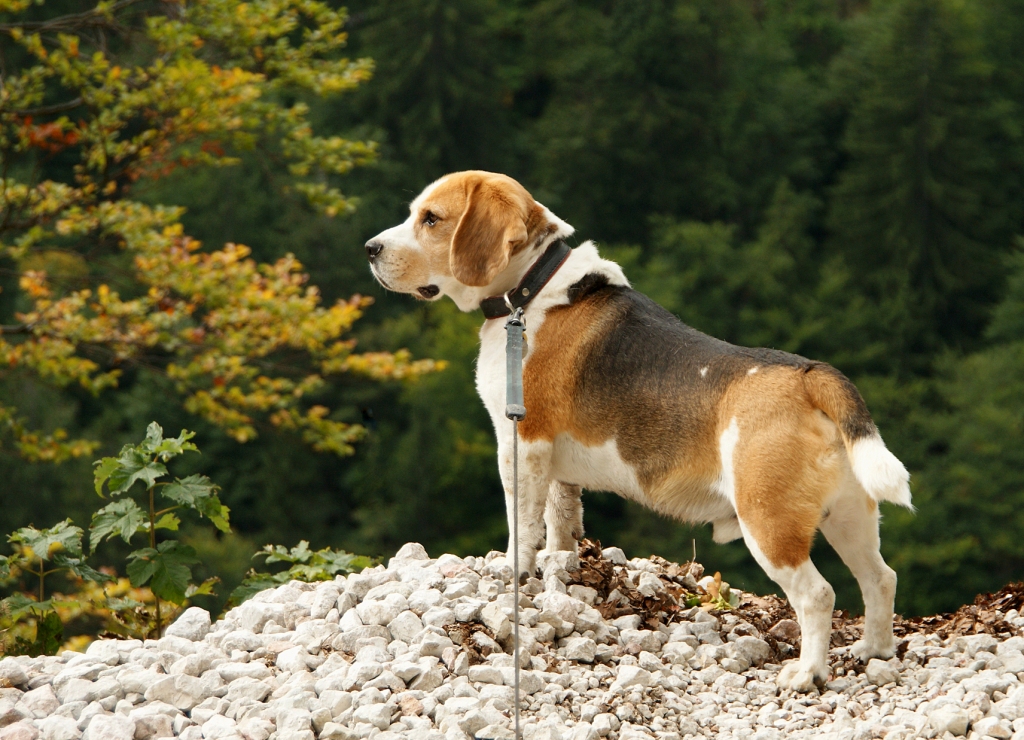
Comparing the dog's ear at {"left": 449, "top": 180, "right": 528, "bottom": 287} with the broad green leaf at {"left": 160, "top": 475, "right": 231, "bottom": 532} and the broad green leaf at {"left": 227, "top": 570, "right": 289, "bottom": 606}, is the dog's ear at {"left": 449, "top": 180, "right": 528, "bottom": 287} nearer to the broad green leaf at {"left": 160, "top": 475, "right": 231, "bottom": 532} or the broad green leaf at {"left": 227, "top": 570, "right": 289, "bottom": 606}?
the broad green leaf at {"left": 160, "top": 475, "right": 231, "bottom": 532}

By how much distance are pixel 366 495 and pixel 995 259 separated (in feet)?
71.6

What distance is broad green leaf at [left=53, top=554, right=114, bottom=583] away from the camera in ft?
16.9

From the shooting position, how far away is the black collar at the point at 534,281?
5.18 meters

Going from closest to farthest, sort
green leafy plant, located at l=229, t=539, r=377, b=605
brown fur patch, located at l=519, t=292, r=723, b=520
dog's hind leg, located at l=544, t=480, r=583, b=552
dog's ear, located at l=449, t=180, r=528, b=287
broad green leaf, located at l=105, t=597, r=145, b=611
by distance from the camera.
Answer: brown fur patch, located at l=519, t=292, r=723, b=520 → dog's ear, located at l=449, t=180, r=528, b=287 → dog's hind leg, located at l=544, t=480, r=583, b=552 → broad green leaf, located at l=105, t=597, r=145, b=611 → green leafy plant, located at l=229, t=539, r=377, b=605

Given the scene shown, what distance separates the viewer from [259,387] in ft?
37.7

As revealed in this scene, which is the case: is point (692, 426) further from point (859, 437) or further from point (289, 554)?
point (289, 554)

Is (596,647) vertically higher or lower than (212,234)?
higher

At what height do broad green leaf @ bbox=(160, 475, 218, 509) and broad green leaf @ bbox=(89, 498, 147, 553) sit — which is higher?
broad green leaf @ bbox=(160, 475, 218, 509)

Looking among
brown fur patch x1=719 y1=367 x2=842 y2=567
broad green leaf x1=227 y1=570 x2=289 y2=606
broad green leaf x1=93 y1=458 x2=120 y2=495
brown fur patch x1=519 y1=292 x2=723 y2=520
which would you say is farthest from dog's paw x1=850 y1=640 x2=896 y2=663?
broad green leaf x1=93 y1=458 x2=120 y2=495

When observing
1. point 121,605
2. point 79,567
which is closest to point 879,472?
point 79,567

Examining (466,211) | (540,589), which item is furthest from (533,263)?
(540,589)

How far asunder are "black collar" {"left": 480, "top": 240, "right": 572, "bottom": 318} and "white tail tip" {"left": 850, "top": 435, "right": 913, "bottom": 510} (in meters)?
1.52

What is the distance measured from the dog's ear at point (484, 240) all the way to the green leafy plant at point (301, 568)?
5.38ft

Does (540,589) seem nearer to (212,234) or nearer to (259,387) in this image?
(259,387)
